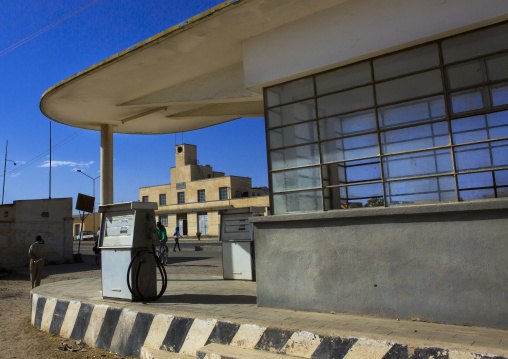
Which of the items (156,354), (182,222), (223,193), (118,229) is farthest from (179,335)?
(182,222)

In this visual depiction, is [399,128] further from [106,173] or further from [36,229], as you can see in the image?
[36,229]

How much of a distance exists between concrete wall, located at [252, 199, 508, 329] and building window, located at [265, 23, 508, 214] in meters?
0.39

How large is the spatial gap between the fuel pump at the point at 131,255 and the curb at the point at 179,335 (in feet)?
1.80

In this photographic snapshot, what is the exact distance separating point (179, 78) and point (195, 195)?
4915 centimetres

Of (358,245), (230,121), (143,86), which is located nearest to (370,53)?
(358,245)

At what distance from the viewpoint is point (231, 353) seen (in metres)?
4.18

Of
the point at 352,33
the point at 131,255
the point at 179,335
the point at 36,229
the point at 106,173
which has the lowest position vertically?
the point at 179,335

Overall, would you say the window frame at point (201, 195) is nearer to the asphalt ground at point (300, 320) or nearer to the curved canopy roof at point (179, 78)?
the curved canopy roof at point (179, 78)

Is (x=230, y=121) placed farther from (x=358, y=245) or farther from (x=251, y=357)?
(x=251, y=357)

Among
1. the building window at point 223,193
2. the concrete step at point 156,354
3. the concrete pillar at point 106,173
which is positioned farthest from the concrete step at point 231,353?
the building window at point 223,193

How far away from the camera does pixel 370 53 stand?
5.16 meters

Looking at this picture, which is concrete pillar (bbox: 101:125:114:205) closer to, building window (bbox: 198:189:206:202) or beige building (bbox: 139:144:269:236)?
beige building (bbox: 139:144:269:236)

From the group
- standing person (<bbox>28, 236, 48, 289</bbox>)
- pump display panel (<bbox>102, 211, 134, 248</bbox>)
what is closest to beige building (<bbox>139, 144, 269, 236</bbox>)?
standing person (<bbox>28, 236, 48, 289</bbox>)

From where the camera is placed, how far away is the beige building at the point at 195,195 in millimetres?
52188
